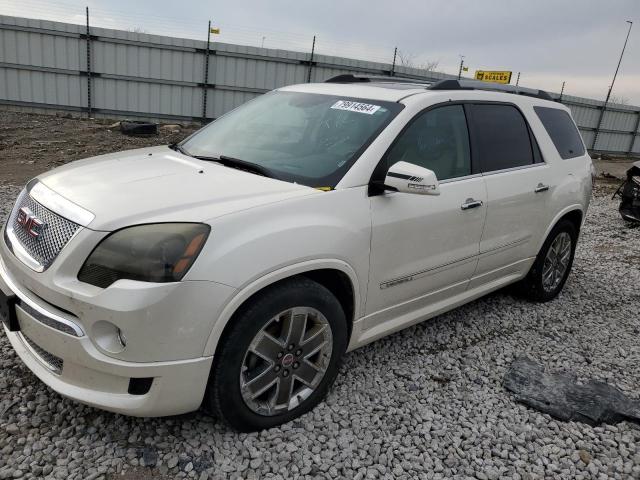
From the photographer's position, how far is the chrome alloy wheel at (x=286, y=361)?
2.53 metres

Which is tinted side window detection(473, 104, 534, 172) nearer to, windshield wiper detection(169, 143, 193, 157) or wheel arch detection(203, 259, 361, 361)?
wheel arch detection(203, 259, 361, 361)

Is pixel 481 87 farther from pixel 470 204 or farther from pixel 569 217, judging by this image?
pixel 569 217

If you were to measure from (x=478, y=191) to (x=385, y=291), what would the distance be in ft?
3.39

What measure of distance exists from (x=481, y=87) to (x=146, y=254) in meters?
2.86

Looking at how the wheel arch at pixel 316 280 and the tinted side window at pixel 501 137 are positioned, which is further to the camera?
the tinted side window at pixel 501 137

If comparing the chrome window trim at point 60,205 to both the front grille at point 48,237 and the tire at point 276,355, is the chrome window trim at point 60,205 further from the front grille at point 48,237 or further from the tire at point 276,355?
the tire at point 276,355

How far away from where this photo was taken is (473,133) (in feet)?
12.0

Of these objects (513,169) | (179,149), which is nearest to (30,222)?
(179,149)

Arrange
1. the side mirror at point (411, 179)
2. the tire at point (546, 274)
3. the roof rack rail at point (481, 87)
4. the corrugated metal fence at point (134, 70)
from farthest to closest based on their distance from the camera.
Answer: the corrugated metal fence at point (134, 70) → the tire at point (546, 274) → the roof rack rail at point (481, 87) → the side mirror at point (411, 179)

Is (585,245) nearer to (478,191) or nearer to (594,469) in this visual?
(478,191)

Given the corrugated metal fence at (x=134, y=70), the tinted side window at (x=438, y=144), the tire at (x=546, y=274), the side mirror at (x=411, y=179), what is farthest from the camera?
the corrugated metal fence at (x=134, y=70)

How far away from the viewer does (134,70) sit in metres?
14.7

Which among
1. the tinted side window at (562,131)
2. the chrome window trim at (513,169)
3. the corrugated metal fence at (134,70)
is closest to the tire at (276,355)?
the chrome window trim at (513,169)

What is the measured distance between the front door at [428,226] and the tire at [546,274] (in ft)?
3.92
